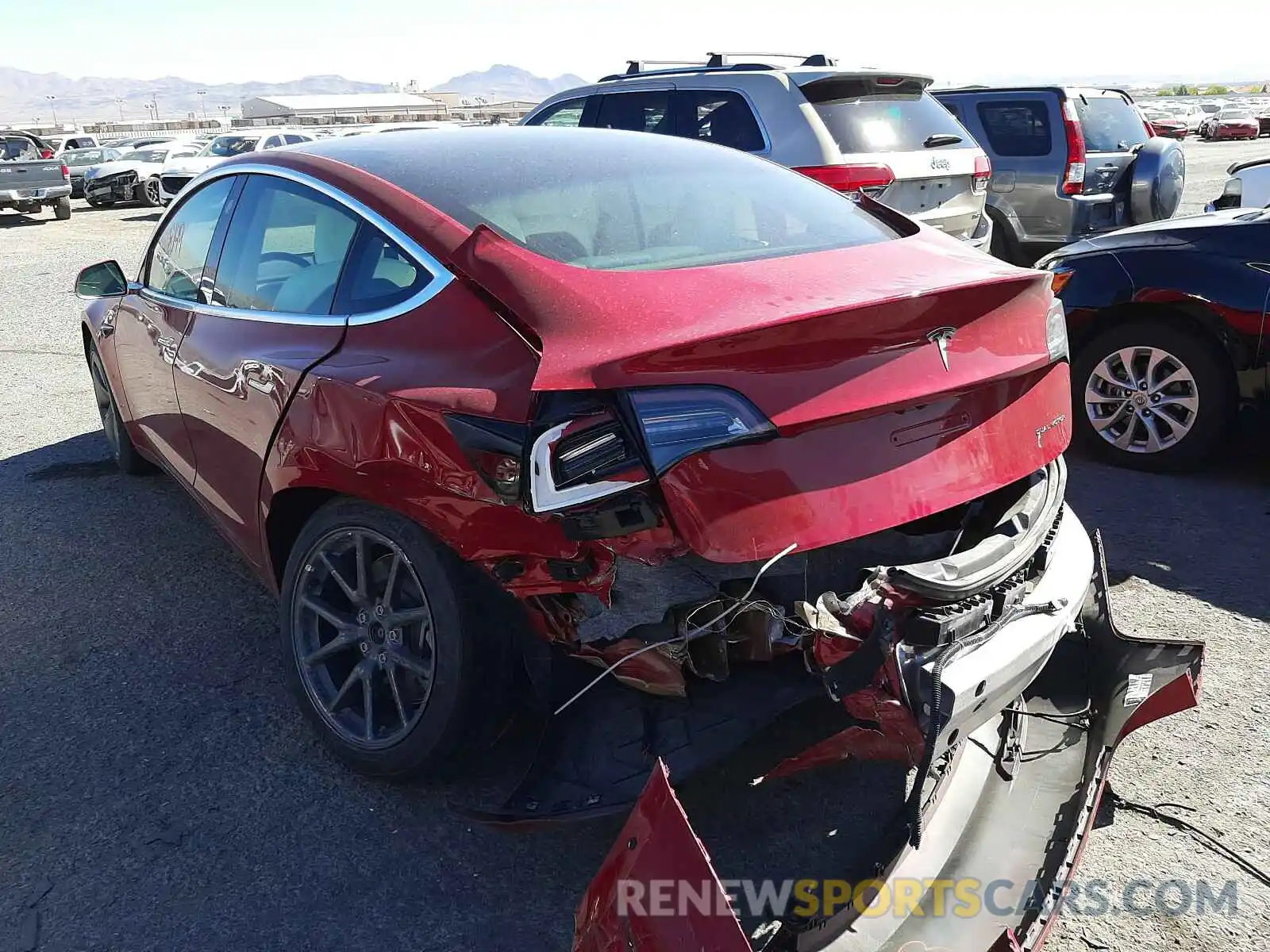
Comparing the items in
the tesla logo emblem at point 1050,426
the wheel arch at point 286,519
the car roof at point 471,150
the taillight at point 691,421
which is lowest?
the wheel arch at point 286,519

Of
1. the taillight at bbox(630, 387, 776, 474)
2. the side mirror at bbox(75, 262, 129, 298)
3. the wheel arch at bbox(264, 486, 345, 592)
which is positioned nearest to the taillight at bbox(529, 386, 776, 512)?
the taillight at bbox(630, 387, 776, 474)

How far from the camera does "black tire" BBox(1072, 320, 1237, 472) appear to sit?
495 cm

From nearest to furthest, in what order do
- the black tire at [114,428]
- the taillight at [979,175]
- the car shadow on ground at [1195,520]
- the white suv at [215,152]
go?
the car shadow on ground at [1195,520] → the black tire at [114,428] → the taillight at [979,175] → the white suv at [215,152]

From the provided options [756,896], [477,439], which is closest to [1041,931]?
[756,896]

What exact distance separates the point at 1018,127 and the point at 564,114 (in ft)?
13.9

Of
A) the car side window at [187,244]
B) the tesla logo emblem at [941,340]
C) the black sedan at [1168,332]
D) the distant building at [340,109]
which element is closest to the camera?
the tesla logo emblem at [941,340]

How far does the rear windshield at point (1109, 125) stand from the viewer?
31.8 feet

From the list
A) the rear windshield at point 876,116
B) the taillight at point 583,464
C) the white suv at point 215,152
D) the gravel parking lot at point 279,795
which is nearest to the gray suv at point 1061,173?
the rear windshield at point 876,116

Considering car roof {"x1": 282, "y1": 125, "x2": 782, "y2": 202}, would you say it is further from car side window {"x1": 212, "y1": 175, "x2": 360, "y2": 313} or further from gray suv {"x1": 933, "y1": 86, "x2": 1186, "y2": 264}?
gray suv {"x1": 933, "y1": 86, "x2": 1186, "y2": 264}

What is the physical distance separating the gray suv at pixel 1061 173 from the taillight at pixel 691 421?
8237mm

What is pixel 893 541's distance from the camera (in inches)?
100

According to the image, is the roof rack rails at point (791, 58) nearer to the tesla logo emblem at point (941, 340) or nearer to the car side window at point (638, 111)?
the car side window at point (638, 111)

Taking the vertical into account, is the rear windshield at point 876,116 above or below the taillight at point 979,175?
above

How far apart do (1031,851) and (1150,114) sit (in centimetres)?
5539
